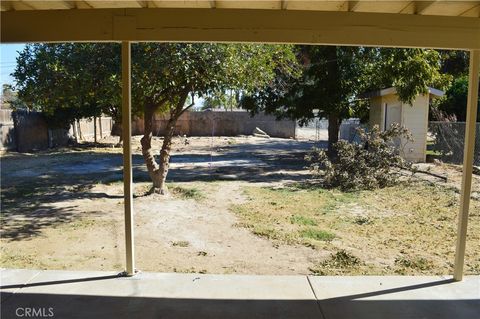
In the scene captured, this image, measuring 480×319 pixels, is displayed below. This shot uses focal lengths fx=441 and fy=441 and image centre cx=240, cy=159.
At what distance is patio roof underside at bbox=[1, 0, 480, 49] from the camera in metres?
3.67

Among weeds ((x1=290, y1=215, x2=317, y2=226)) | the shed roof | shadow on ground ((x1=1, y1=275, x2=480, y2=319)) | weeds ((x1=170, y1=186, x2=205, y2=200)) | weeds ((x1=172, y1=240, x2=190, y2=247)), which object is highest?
the shed roof

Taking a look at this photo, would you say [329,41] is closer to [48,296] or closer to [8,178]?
[48,296]

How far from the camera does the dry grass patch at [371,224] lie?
5.56 m

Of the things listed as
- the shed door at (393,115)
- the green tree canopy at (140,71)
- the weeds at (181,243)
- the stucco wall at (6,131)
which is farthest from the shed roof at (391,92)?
the stucco wall at (6,131)

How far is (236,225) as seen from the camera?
7.42 m

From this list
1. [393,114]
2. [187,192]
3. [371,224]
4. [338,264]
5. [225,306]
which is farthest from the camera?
[393,114]

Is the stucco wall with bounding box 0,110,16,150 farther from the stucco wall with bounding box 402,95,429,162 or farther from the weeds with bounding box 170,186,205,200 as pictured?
the stucco wall with bounding box 402,95,429,162

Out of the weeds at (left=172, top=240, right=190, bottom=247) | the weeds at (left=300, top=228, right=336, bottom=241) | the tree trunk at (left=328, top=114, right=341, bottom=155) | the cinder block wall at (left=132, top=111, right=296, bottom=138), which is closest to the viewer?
the weeds at (left=172, top=240, right=190, bottom=247)

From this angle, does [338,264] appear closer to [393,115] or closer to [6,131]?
[393,115]

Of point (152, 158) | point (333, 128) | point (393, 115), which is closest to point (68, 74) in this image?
point (152, 158)

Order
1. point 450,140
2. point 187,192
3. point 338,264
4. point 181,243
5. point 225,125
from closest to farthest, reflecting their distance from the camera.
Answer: point 338,264
point 181,243
point 187,192
point 450,140
point 225,125

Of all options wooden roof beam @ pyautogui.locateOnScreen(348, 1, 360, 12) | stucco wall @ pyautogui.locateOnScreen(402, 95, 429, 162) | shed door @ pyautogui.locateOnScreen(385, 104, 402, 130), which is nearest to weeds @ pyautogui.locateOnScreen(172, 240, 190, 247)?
wooden roof beam @ pyautogui.locateOnScreen(348, 1, 360, 12)

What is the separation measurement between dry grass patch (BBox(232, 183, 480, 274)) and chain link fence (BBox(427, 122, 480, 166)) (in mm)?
4580

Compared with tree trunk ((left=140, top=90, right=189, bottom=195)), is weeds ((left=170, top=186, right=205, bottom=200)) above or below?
below
